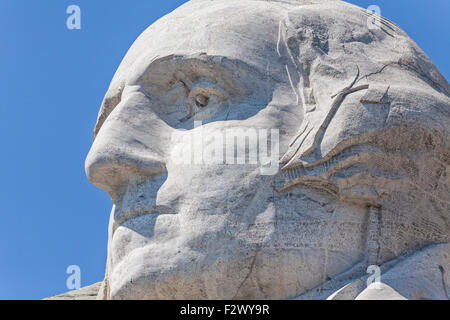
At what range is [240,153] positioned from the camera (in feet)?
27.4

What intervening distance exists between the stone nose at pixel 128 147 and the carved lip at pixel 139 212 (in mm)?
263

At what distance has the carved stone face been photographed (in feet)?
26.6

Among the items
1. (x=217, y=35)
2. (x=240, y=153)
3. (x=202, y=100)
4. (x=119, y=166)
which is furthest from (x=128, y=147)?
(x=217, y=35)

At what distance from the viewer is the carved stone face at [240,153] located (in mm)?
8102

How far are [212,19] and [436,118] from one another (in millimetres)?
1802

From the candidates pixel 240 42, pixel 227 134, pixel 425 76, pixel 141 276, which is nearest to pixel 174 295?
pixel 141 276

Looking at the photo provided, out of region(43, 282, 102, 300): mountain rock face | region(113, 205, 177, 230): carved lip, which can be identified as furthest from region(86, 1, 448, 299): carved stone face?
region(43, 282, 102, 300): mountain rock face

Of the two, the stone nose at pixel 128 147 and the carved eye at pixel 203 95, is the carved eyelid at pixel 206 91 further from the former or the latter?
the stone nose at pixel 128 147

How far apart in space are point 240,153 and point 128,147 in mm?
816

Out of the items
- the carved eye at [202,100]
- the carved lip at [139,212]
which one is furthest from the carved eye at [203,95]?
the carved lip at [139,212]

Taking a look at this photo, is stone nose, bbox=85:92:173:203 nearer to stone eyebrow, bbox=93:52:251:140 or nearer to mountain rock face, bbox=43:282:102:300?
stone eyebrow, bbox=93:52:251:140
